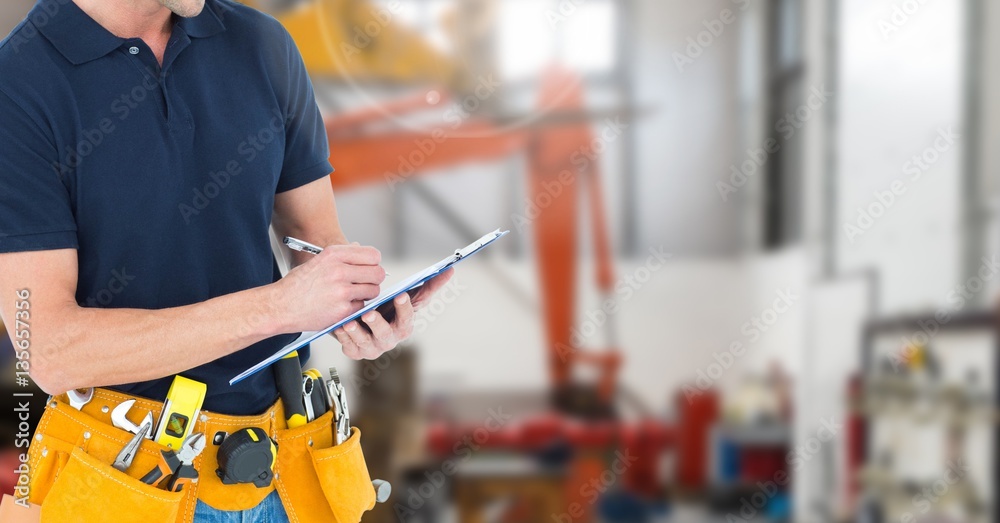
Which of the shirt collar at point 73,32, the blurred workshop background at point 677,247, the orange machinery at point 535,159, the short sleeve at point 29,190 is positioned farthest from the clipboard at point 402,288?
the orange machinery at point 535,159

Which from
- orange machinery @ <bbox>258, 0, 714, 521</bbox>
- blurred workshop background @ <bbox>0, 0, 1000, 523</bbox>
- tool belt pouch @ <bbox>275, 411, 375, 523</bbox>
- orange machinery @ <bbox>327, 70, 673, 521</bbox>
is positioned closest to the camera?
tool belt pouch @ <bbox>275, 411, 375, 523</bbox>

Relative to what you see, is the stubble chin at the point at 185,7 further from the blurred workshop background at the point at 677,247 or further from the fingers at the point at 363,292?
the blurred workshop background at the point at 677,247

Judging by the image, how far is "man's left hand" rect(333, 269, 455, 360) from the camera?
92cm

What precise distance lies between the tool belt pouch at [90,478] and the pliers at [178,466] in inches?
0.4

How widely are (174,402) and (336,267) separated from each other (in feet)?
0.74

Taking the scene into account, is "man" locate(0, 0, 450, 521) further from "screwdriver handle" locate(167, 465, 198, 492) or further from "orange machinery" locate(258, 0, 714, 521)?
"orange machinery" locate(258, 0, 714, 521)

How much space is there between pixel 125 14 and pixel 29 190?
23 cm

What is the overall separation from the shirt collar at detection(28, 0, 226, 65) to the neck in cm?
1

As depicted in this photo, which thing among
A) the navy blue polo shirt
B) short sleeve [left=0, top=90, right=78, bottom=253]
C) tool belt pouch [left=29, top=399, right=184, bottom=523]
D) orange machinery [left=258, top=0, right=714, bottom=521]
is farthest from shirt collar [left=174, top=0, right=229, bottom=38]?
orange machinery [left=258, top=0, right=714, bottom=521]

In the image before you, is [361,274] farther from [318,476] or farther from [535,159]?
[535,159]

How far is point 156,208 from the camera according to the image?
0.87 metres

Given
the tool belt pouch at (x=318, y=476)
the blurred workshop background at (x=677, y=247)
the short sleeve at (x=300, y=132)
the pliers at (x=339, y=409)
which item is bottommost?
the blurred workshop background at (x=677, y=247)

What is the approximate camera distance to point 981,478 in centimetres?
317

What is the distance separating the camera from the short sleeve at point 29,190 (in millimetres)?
795
